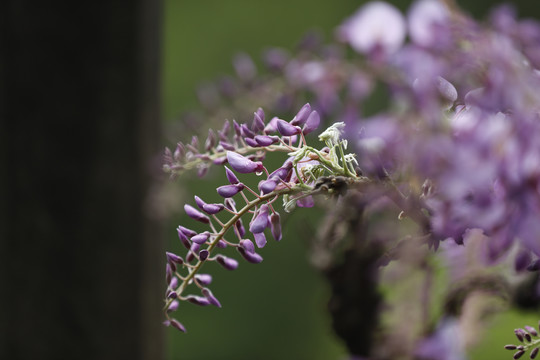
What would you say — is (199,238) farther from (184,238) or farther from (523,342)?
(523,342)

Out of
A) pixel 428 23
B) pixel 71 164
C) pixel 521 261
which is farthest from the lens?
pixel 71 164

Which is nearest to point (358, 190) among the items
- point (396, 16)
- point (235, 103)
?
point (396, 16)

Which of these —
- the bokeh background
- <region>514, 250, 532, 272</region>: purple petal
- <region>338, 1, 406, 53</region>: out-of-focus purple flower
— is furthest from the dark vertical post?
<region>514, 250, 532, 272</region>: purple petal

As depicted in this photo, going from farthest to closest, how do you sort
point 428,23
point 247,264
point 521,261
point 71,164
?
point 247,264
point 71,164
point 428,23
point 521,261

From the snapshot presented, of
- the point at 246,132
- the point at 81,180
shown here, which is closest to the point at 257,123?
the point at 246,132

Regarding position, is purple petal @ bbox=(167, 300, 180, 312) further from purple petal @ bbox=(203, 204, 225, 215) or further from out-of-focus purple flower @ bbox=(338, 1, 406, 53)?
out-of-focus purple flower @ bbox=(338, 1, 406, 53)

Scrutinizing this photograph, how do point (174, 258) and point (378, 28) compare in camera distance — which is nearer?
point (174, 258)

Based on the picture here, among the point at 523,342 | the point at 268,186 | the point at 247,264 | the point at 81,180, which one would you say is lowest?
the point at 247,264
